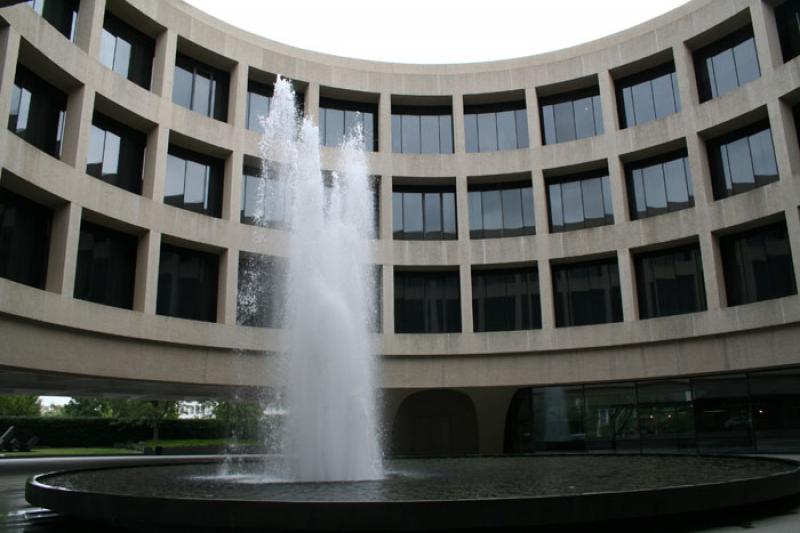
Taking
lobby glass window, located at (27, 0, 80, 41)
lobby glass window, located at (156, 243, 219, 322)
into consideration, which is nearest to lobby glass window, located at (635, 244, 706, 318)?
lobby glass window, located at (156, 243, 219, 322)

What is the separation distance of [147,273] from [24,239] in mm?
4039

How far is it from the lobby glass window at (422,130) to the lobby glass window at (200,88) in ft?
26.2

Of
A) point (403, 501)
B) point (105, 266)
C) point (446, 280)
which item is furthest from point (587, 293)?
point (403, 501)

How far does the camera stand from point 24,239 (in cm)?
2061

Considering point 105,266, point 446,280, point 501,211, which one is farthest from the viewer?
point 501,211

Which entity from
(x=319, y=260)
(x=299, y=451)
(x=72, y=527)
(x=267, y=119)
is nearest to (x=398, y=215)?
(x=267, y=119)

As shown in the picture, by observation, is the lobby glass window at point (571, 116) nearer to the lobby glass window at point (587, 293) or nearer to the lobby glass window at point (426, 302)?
the lobby glass window at point (587, 293)

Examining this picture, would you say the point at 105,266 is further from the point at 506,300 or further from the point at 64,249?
the point at 506,300

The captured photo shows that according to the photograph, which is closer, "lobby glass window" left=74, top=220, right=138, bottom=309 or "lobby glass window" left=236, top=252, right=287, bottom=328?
"lobby glass window" left=74, top=220, right=138, bottom=309

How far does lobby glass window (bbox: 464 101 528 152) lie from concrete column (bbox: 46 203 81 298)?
57.4ft

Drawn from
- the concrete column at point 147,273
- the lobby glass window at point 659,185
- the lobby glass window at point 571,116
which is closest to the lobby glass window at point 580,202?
the lobby glass window at point 659,185

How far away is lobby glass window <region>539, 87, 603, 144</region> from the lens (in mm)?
29828

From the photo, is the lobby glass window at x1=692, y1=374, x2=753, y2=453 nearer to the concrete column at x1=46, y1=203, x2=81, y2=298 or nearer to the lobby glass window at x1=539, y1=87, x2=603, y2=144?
the lobby glass window at x1=539, y1=87, x2=603, y2=144

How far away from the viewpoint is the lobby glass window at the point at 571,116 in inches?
1174
